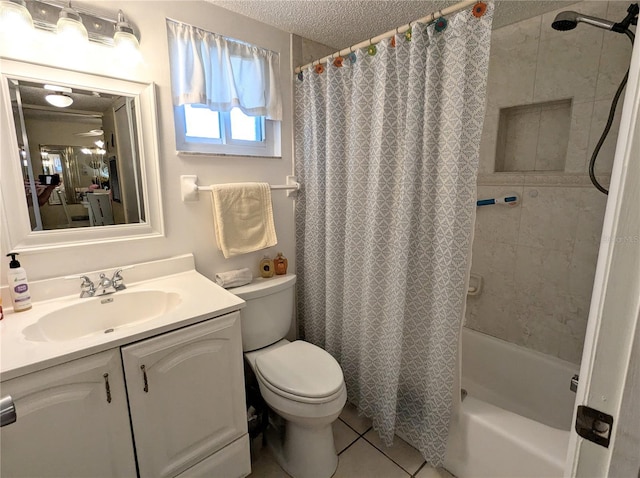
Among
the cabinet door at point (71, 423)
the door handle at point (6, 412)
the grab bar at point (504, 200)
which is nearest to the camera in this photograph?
the door handle at point (6, 412)

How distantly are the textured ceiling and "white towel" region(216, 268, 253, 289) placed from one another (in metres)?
1.31

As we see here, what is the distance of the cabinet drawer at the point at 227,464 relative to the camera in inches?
49.3

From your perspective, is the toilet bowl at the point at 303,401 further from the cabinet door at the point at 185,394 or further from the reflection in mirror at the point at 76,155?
the reflection in mirror at the point at 76,155

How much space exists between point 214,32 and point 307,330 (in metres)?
1.74

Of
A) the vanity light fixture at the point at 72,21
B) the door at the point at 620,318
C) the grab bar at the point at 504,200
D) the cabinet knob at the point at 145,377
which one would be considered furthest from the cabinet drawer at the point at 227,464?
the grab bar at the point at 504,200

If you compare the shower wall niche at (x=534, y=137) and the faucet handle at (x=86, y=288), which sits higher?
the shower wall niche at (x=534, y=137)

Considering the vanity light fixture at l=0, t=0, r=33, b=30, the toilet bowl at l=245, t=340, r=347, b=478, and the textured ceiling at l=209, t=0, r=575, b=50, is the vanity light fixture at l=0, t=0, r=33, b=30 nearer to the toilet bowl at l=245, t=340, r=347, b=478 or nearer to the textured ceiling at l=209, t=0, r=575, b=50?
the textured ceiling at l=209, t=0, r=575, b=50

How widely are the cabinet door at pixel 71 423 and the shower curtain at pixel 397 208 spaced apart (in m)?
1.08

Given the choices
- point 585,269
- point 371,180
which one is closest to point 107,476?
point 371,180

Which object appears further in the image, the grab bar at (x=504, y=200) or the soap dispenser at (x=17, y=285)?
the grab bar at (x=504, y=200)

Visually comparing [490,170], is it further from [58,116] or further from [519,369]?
[58,116]

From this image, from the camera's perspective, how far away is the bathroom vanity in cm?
90

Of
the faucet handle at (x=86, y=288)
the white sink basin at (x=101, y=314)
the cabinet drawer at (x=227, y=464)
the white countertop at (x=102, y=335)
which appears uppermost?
the faucet handle at (x=86, y=288)

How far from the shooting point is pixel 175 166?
1.52 m
